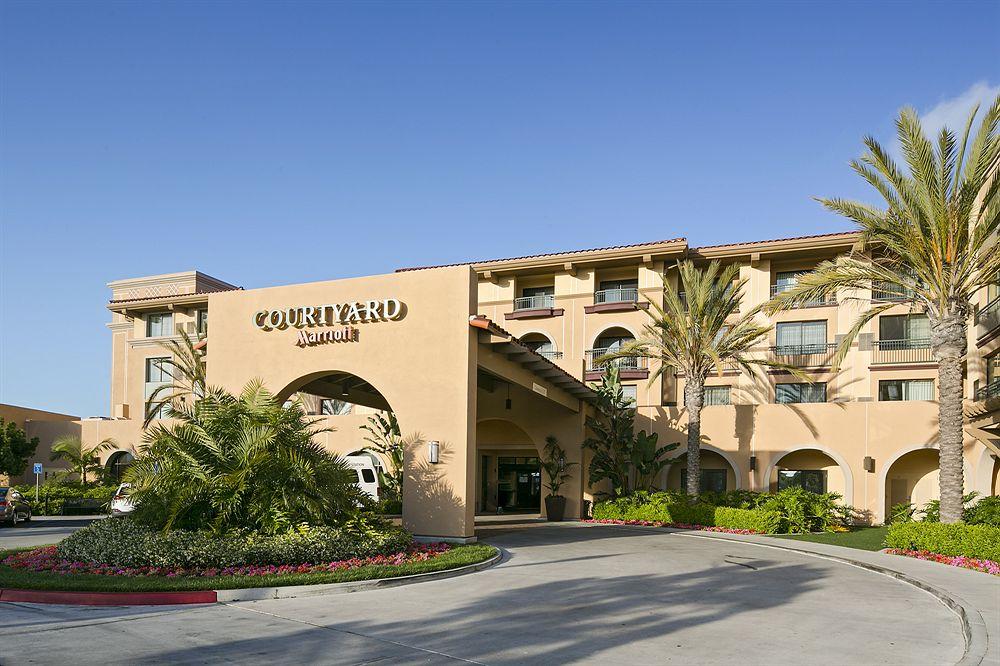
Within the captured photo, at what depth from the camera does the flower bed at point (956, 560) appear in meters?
17.4

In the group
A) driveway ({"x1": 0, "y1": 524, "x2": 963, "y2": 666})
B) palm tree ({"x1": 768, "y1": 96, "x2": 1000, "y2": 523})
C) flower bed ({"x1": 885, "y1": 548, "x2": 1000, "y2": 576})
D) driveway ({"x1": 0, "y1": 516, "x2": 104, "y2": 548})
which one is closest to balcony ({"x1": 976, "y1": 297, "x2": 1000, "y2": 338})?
palm tree ({"x1": 768, "y1": 96, "x2": 1000, "y2": 523})

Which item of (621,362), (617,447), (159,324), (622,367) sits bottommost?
(617,447)

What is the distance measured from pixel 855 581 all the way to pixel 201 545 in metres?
12.6

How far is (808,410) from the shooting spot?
32.5 m

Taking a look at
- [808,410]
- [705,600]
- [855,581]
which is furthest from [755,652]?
[808,410]

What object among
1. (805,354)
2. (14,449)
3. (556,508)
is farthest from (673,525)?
(14,449)

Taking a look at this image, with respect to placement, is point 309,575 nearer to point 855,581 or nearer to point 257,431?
point 257,431

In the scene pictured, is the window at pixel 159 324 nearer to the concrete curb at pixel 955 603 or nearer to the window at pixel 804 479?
the window at pixel 804 479

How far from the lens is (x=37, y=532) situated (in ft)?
85.2

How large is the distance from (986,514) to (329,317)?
18191 mm

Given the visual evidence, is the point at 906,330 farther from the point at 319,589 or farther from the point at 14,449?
the point at 14,449

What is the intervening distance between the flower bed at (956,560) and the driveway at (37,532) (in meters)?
22.2

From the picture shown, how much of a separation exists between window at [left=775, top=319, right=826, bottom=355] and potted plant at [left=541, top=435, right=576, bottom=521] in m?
13.6

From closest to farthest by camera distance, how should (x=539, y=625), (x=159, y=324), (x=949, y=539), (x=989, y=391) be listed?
(x=539, y=625) → (x=949, y=539) → (x=989, y=391) → (x=159, y=324)
